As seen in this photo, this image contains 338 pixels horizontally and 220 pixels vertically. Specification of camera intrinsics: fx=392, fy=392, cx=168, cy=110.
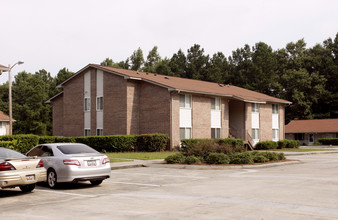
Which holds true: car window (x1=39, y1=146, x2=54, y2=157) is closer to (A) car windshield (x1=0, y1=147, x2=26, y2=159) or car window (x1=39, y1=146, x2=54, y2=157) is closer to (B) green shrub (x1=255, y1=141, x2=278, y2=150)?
(A) car windshield (x1=0, y1=147, x2=26, y2=159)

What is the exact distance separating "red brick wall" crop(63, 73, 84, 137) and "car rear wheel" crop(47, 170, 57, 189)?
28038mm

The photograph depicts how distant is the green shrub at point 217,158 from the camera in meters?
19.7

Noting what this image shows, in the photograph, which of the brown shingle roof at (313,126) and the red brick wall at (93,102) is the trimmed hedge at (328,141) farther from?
the red brick wall at (93,102)

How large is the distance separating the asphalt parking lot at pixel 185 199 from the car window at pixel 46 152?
1085 mm

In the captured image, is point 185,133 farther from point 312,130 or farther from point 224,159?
point 312,130

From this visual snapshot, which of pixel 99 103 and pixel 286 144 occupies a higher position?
pixel 99 103

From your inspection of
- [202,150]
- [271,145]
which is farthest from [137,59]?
[202,150]

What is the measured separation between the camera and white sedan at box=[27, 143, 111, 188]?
40.2 ft

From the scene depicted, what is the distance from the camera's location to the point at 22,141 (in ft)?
88.0

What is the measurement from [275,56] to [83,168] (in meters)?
78.9

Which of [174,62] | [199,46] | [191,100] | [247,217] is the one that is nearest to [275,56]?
[199,46]

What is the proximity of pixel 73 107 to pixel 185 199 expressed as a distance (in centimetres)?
3361

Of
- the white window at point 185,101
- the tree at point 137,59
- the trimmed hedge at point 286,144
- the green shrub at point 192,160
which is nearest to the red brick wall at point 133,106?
the white window at point 185,101

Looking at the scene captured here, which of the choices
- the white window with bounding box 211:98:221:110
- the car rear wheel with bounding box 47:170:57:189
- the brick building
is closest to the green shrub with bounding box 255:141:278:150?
the brick building
